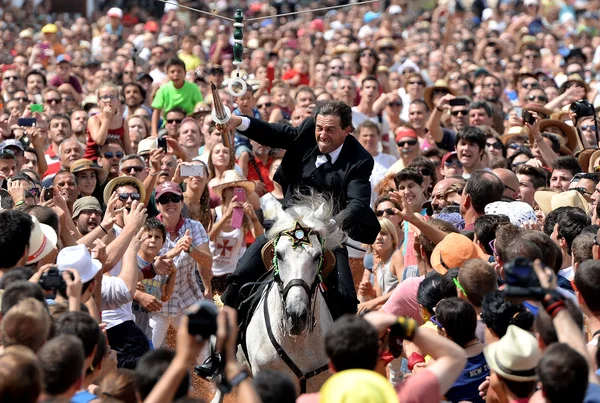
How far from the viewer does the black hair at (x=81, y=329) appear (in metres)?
5.28

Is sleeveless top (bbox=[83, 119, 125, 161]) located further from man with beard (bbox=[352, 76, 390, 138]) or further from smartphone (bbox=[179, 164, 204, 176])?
man with beard (bbox=[352, 76, 390, 138])

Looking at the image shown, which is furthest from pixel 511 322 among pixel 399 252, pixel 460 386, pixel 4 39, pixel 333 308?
pixel 4 39

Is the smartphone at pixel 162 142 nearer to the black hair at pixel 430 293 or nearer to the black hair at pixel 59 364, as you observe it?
the black hair at pixel 430 293

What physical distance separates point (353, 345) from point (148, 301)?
185 inches

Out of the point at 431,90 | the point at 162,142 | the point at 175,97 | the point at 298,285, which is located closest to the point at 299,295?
the point at 298,285

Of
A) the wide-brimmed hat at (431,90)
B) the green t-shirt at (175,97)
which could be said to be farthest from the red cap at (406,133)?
the green t-shirt at (175,97)

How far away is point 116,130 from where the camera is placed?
44.6ft

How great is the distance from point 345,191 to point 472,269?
2097mm

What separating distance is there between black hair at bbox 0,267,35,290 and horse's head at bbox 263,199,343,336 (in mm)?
1847

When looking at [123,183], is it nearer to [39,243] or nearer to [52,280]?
[39,243]

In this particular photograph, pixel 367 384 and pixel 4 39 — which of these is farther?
pixel 4 39

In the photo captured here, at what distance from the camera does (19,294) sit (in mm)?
5445

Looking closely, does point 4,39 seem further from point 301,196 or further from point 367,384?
point 367,384

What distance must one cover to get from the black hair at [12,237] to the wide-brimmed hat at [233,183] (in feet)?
17.3
